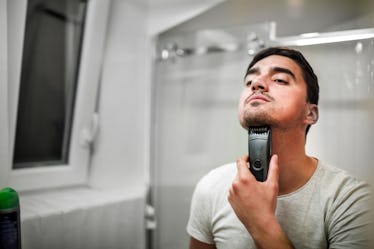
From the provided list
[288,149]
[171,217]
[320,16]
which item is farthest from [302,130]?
[171,217]

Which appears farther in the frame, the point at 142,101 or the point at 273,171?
the point at 142,101

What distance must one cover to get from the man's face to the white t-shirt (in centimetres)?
14

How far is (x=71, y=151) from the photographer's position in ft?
4.06

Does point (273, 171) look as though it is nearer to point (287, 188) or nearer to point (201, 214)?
point (287, 188)

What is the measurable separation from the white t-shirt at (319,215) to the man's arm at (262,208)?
0.17 ft

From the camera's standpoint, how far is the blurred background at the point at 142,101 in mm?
888

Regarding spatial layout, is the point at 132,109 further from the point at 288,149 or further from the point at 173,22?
the point at 288,149

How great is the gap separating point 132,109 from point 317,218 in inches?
28.9

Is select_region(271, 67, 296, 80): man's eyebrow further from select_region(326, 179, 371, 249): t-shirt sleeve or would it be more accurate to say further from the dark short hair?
select_region(326, 179, 371, 249): t-shirt sleeve

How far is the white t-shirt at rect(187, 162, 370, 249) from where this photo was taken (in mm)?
812

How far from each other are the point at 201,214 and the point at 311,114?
15.9 inches

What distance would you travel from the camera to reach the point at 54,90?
1.20m

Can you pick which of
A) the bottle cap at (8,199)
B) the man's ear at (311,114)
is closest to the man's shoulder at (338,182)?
the man's ear at (311,114)

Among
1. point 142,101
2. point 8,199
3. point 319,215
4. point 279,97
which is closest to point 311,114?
point 279,97
